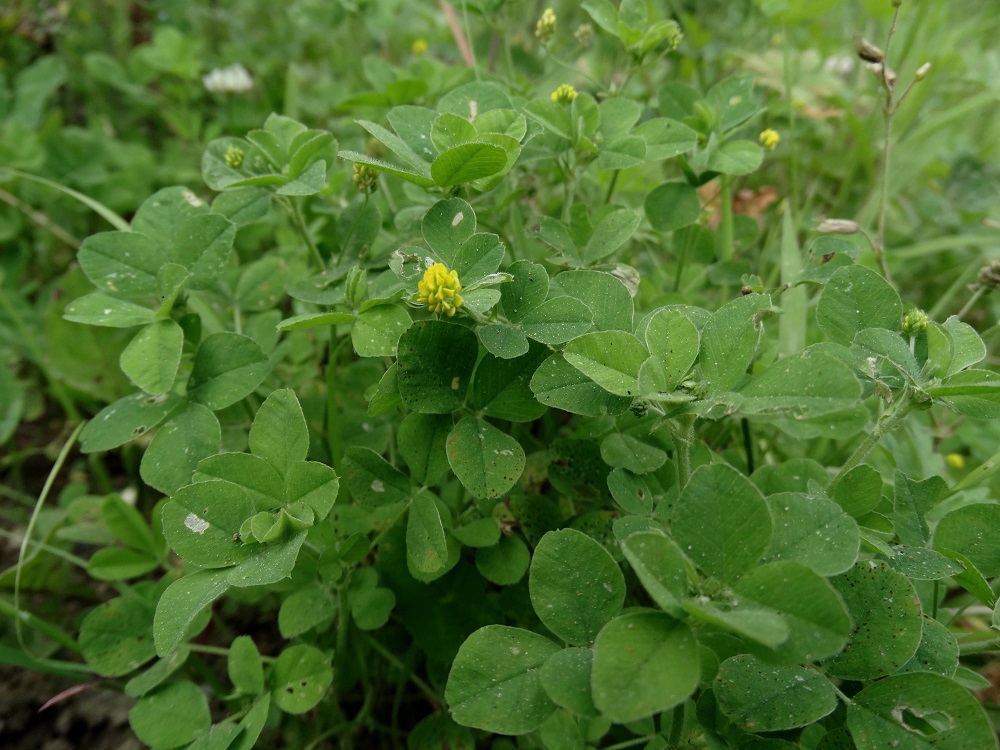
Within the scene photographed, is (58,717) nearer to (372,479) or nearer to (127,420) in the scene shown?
(127,420)

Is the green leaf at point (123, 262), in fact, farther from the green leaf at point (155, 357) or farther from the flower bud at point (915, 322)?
the flower bud at point (915, 322)

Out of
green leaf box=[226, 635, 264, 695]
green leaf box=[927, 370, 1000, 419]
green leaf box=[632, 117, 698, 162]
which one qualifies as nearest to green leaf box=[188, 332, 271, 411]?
green leaf box=[226, 635, 264, 695]

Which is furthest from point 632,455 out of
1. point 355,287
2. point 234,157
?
point 234,157

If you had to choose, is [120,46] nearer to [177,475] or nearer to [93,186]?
[93,186]

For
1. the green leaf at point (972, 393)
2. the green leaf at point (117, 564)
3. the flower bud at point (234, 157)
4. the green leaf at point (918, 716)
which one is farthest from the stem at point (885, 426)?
the green leaf at point (117, 564)

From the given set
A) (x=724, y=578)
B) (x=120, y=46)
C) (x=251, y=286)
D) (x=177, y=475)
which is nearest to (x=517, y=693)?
(x=724, y=578)
